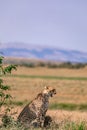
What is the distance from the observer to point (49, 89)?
45.6ft

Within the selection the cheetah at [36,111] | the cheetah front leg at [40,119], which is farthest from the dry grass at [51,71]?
the cheetah front leg at [40,119]

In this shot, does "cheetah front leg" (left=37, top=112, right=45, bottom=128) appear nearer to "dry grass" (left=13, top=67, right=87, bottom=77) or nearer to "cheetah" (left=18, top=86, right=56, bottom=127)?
"cheetah" (left=18, top=86, right=56, bottom=127)

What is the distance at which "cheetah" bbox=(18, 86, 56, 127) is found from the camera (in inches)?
520

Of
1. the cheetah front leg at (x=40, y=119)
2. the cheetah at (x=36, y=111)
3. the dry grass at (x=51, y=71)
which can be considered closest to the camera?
the cheetah at (x=36, y=111)

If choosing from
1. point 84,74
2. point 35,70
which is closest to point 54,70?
point 35,70

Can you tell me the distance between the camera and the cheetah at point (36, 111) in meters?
13.2

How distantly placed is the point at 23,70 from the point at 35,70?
2835 mm

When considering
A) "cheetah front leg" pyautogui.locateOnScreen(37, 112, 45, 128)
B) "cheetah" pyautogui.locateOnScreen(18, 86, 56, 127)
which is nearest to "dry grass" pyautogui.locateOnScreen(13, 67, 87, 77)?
"cheetah" pyautogui.locateOnScreen(18, 86, 56, 127)

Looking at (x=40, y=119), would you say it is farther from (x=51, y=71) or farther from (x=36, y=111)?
(x=51, y=71)

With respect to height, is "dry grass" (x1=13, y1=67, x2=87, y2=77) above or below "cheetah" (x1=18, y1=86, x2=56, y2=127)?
above

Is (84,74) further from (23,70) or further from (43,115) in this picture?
(43,115)

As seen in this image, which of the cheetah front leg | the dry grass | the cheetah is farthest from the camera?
the dry grass

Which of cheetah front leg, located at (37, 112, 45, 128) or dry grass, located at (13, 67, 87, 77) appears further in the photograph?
dry grass, located at (13, 67, 87, 77)

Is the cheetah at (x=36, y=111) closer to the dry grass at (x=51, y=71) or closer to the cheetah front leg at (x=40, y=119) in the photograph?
the cheetah front leg at (x=40, y=119)
